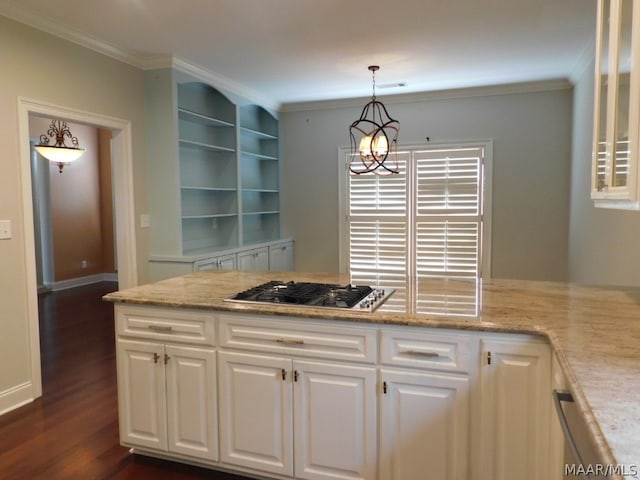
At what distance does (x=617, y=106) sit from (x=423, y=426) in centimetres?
140

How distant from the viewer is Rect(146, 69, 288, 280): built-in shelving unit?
14.3 feet

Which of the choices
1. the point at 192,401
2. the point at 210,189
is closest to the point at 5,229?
the point at 192,401

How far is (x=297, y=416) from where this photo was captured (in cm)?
213

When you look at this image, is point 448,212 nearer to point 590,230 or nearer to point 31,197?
point 590,230

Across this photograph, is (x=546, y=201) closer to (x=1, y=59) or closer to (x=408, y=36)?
(x=408, y=36)

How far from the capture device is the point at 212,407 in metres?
2.28

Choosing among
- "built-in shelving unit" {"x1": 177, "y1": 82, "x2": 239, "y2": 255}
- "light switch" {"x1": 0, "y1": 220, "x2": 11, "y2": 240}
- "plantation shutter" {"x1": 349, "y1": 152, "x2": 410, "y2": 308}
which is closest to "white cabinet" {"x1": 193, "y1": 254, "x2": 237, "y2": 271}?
"built-in shelving unit" {"x1": 177, "y1": 82, "x2": 239, "y2": 255}

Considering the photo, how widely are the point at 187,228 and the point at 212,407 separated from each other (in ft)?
9.91

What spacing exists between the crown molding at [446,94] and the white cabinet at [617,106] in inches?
146

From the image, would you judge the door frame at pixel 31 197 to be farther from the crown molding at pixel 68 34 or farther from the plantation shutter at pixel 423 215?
the plantation shutter at pixel 423 215

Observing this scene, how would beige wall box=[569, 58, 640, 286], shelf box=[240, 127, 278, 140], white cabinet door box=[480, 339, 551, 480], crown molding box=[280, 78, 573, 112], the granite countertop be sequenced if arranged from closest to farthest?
the granite countertop < white cabinet door box=[480, 339, 551, 480] < beige wall box=[569, 58, 640, 286] < crown molding box=[280, 78, 573, 112] < shelf box=[240, 127, 278, 140]

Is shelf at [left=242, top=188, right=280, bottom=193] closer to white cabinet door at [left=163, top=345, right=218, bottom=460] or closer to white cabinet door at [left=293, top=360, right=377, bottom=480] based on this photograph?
white cabinet door at [left=163, top=345, right=218, bottom=460]

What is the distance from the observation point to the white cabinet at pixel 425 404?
6.22 ft

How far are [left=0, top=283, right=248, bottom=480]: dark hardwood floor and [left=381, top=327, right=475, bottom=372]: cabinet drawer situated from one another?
3.65 feet
